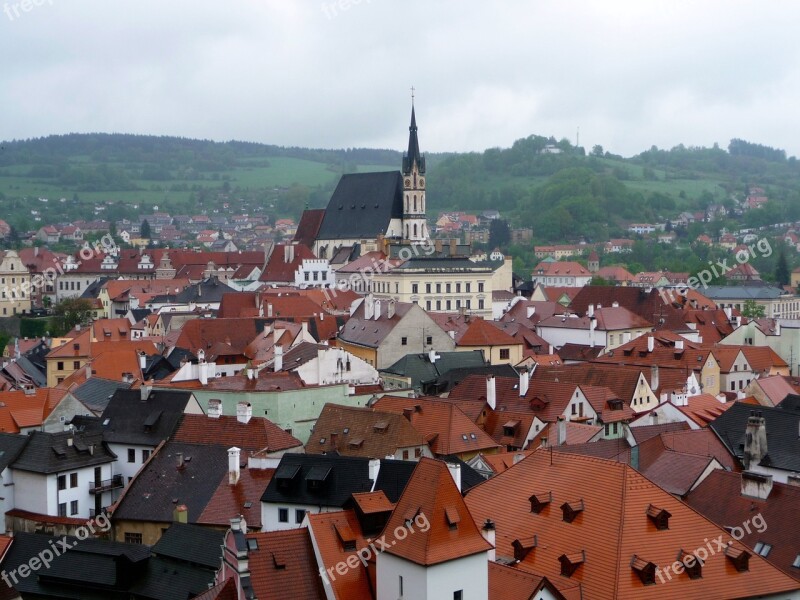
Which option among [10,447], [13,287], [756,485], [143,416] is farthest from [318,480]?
[13,287]

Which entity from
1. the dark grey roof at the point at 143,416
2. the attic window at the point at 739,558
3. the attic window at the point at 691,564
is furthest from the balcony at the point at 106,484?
the attic window at the point at 739,558

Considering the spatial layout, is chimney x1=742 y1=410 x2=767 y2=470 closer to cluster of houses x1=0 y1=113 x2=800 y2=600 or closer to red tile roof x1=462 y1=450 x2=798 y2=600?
cluster of houses x1=0 y1=113 x2=800 y2=600

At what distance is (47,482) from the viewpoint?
3888 cm

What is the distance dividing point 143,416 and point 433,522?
22.7 m

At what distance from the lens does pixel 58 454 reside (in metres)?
39.5

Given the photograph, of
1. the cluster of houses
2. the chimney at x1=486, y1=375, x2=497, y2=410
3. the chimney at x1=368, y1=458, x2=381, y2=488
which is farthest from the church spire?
the chimney at x1=368, y1=458, x2=381, y2=488

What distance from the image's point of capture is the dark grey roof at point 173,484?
34812 mm

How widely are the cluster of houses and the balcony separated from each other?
0.05 meters

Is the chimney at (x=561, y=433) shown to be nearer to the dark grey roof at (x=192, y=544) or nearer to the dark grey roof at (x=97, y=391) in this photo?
the dark grey roof at (x=192, y=544)

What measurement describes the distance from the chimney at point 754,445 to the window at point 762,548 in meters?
9.50

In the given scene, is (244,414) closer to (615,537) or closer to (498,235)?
(615,537)

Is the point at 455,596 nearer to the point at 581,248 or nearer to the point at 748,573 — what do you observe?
the point at 748,573

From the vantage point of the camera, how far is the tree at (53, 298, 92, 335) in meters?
102

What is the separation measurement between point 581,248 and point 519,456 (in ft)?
521
